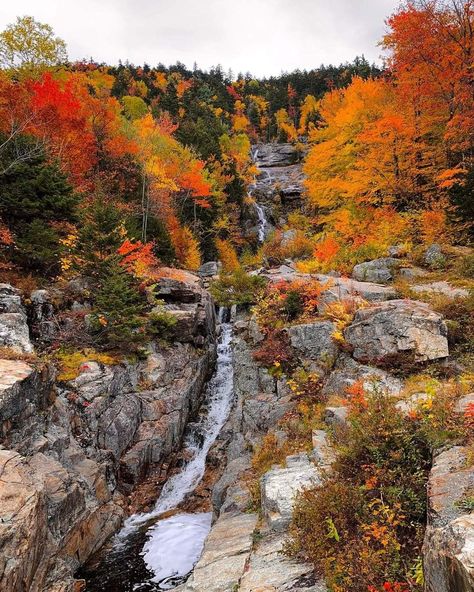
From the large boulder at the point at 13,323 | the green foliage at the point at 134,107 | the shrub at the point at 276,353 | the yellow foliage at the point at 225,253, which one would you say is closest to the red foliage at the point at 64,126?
the large boulder at the point at 13,323

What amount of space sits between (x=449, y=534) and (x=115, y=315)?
13.6m

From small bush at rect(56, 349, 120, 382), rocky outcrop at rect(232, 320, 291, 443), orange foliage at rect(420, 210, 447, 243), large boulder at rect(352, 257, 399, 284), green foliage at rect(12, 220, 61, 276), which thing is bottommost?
rocky outcrop at rect(232, 320, 291, 443)

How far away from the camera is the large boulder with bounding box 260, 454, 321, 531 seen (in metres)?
6.62

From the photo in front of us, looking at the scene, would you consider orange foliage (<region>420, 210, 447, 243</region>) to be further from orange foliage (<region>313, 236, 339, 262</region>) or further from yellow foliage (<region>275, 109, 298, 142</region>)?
yellow foliage (<region>275, 109, 298, 142</region>)

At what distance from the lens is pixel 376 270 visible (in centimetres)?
1738

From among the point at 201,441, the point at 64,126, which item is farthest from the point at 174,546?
the point at 64,126

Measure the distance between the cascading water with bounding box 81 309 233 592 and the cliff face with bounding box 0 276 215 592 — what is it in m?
0.58

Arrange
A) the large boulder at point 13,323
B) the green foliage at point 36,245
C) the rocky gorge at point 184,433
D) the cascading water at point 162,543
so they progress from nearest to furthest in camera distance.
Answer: the rocky gorge at point 184,433 → the cascading water at point 162,543 → the large boulder at point 13,323 → the green foliage at point 36,245

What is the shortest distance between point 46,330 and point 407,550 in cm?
1395

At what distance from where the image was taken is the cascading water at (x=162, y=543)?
9672 mm

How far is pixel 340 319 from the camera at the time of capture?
43.1ft

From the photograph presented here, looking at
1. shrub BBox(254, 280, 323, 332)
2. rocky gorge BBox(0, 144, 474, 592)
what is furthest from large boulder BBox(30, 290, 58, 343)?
shrub BBox(254, 280, 323, 332)

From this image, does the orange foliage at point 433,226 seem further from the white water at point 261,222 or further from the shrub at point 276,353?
the white water at point 261,222

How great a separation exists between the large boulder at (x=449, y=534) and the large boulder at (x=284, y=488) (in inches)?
94.2
